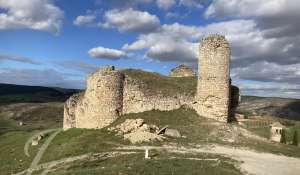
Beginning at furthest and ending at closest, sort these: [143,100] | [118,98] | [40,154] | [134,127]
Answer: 1. [118,98]
2. [143,100]
3. [40,154]
4. [134,127]

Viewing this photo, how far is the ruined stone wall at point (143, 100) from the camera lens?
146 ft

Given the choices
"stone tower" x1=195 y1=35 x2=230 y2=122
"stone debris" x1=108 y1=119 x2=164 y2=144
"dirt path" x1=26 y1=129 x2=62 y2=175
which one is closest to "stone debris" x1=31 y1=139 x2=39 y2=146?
"dirt path" x1=26 y1=129 x2=62 y2=175

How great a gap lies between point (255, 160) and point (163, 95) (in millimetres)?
16129

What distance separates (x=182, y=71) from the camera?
53781 mm

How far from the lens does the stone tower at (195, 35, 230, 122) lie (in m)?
42.5

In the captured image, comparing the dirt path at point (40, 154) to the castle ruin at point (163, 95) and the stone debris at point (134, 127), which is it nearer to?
the castle ruin at point (163, 95)

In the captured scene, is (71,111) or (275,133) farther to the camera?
(71,111)

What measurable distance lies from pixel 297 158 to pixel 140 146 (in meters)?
11.3

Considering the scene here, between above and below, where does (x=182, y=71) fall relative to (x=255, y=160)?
above

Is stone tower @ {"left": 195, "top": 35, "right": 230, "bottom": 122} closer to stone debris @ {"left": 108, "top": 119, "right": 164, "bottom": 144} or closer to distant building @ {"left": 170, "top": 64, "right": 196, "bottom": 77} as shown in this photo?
stone debris @ {"left": 108, "top": 119, "right": 164, "bottom": 144}

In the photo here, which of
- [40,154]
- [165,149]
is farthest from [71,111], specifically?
[165,149]

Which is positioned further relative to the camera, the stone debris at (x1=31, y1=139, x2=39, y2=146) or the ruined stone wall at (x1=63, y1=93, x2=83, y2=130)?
the ruined stone wall at (x1=63, y1=93, x2=83, y2=130)

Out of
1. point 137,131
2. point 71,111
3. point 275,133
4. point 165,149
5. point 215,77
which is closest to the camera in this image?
point 165,149

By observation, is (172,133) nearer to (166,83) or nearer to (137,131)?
(137,131)
